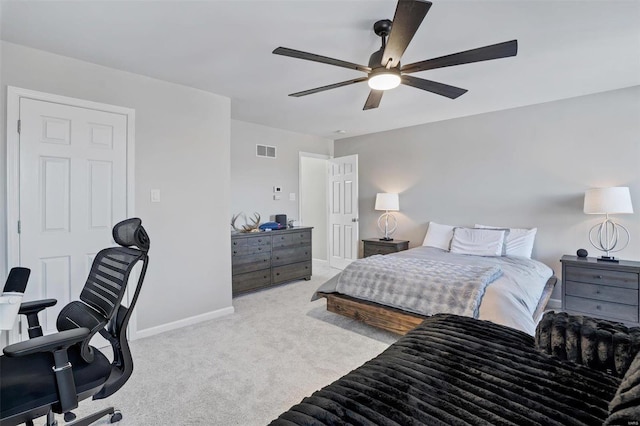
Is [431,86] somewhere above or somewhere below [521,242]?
above

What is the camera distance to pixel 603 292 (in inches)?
120

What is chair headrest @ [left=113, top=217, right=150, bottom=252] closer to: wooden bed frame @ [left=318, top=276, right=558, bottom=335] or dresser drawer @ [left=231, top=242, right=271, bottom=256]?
wooden bed frame @ [left=318, top=276, right=558, bottom=335]

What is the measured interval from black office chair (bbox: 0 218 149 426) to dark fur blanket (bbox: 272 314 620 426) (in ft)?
3.20

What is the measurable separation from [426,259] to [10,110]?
395 cm

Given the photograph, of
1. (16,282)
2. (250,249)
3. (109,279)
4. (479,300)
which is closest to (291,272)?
(250,249)

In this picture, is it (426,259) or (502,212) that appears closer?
(426,259)

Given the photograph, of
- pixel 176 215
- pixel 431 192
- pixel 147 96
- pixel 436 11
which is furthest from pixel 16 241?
pixel 431 192

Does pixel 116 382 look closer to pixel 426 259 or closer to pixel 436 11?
pixel 436 11

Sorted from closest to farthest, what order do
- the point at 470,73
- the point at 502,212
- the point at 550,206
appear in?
the point at 470,73 < the point at 550,206 < the point at 502,212

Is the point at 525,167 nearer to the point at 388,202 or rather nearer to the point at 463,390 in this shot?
the point at 388,202

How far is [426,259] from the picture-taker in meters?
3.52

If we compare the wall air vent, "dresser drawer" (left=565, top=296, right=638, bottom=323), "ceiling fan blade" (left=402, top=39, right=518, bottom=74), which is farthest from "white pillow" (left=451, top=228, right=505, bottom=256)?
the wall air vent

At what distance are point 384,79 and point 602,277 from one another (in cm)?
295

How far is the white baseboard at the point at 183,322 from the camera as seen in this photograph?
2.96 meters
